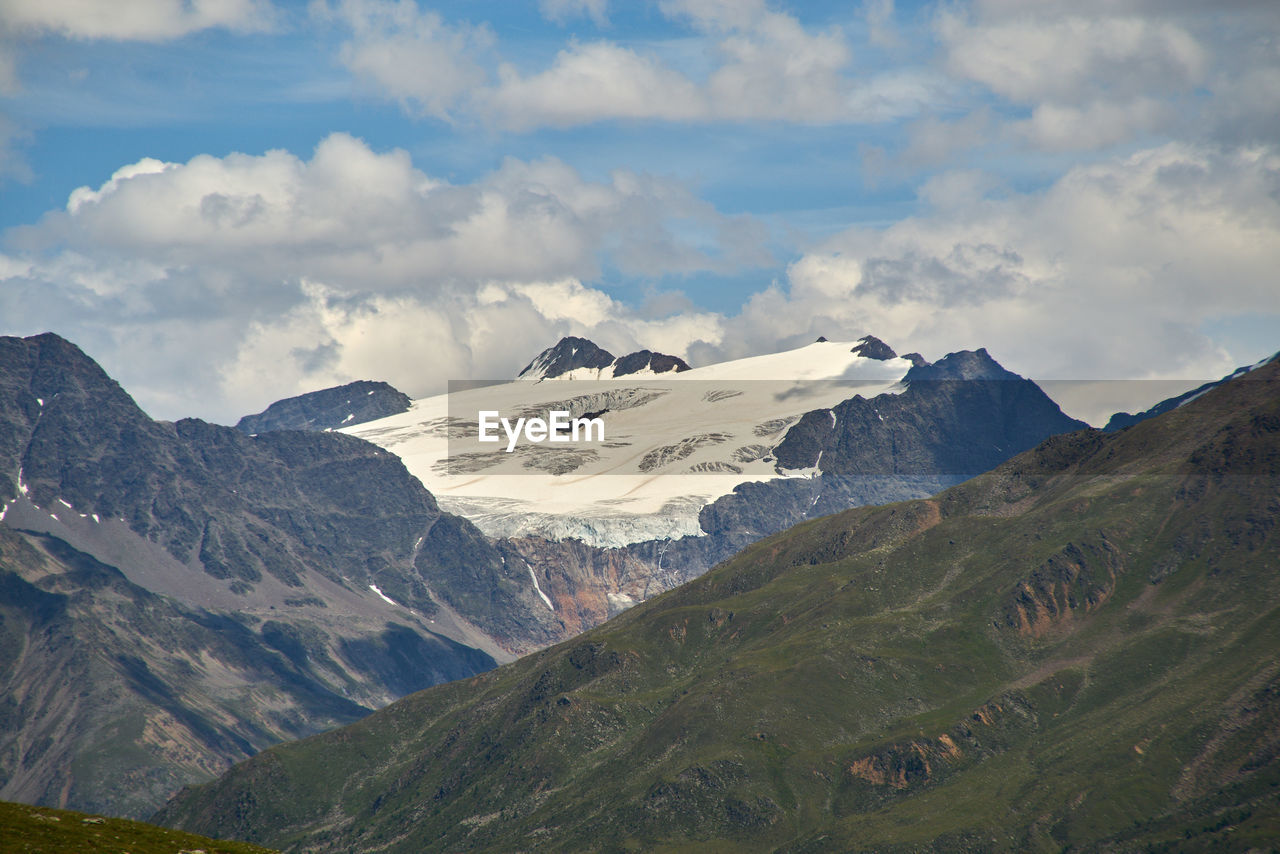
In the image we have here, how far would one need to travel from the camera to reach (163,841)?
5153 inches

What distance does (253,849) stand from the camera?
447ft

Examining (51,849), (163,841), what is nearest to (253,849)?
(163,841)

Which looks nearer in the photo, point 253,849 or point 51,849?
point 51,849

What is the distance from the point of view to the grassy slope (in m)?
122

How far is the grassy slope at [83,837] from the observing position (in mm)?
122188

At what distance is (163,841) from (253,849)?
872cm

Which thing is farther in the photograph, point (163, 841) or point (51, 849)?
point (163, 841)

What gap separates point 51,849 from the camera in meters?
121

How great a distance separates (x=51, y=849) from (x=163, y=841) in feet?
37.6

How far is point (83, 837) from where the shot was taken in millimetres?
126562

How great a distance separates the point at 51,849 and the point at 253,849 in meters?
19.9

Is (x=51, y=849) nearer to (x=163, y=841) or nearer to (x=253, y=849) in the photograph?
(x=163, y=841)
